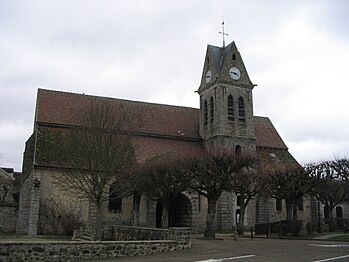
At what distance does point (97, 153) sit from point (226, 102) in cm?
1945

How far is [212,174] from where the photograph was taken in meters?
24.2

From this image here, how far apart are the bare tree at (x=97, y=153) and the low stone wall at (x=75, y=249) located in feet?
19.5

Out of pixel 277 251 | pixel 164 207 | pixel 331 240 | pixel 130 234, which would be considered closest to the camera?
pixel 277 251

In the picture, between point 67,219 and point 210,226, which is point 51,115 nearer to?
point 67,219

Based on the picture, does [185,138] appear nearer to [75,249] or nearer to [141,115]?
[141,115]

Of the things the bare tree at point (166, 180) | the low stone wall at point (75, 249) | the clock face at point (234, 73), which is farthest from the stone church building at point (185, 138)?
the low stone wall at point (75, 249)

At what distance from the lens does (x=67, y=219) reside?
29.5m

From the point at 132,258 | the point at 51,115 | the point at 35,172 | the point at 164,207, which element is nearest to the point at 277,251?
the point at 132,258

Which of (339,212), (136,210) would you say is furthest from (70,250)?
(339,212)

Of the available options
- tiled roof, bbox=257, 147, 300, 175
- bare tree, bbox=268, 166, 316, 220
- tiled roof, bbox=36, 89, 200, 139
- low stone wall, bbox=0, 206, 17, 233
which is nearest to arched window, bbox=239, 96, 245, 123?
tiled roof, bbox=257, 147, 300, 175

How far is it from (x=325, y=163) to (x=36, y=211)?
2324cm

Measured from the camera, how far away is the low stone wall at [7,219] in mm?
32469

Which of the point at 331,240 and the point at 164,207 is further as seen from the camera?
the point at 164,207

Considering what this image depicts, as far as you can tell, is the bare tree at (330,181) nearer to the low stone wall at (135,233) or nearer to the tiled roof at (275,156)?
the tiled roof at (275,156)
